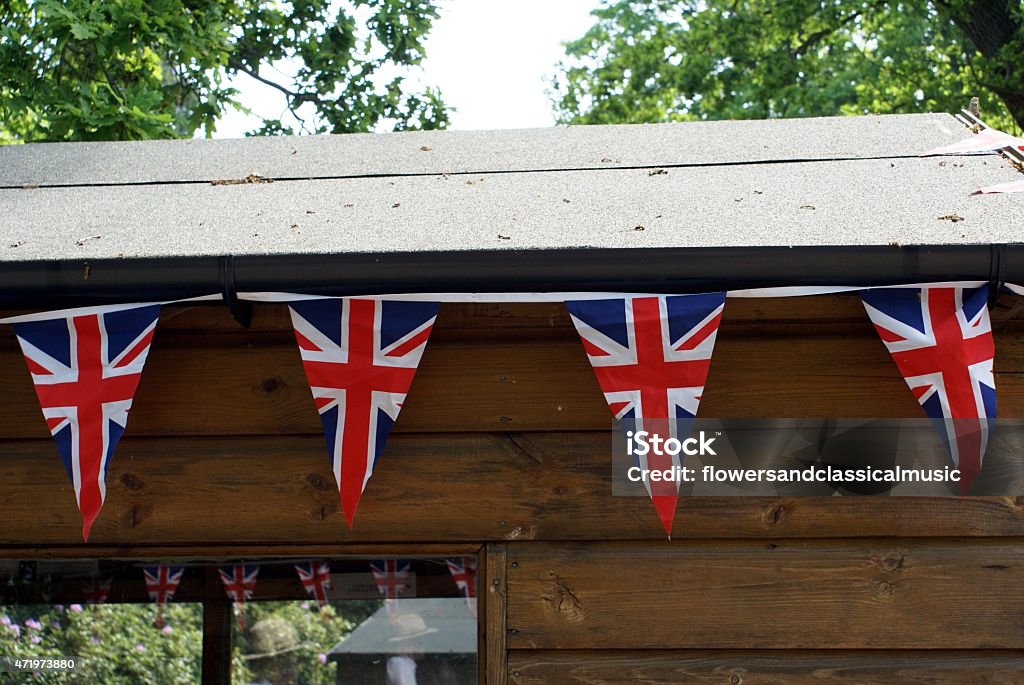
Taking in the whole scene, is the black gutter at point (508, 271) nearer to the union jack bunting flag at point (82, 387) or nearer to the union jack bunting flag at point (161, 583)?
the union jack bunting flag at point (82, 387)

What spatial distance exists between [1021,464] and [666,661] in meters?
1.06

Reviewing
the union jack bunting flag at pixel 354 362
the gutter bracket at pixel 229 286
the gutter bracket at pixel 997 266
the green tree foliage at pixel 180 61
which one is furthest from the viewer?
the green tree foliage at pixel 180 61

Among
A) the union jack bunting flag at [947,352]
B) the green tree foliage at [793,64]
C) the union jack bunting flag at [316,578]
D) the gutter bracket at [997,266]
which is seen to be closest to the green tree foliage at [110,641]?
the union jack bunting flag at [316,578]

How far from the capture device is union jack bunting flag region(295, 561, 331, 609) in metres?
3.56

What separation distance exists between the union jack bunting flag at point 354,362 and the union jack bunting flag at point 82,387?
416 millimetres

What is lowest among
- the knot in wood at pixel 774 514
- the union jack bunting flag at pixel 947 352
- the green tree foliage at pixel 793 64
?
the knot in wood at pixel 774 514

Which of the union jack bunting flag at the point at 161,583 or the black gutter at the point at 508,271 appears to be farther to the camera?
the union jack bunting flag at the point at 161,583

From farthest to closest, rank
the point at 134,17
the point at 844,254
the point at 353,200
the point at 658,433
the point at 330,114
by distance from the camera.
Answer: the point at 330,114
the point at 134,17
the point at 353,200
the point at 658,433
the point at 844,254

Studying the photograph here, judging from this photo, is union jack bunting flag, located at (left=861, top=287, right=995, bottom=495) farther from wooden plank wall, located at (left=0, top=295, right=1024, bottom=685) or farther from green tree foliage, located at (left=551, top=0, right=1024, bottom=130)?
green tree foliage, located at (left=551, top=0, right=1024, bottom=130)

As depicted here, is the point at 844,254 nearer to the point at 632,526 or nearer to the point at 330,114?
the point at 632,526

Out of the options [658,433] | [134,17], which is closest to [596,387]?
[658,433]

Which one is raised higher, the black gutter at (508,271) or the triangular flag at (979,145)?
the triangular flag at (979,145)

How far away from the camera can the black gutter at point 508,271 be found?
2.38 meters

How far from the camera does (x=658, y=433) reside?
256 centimetres
